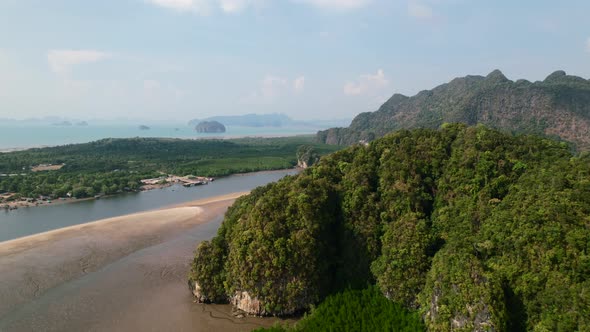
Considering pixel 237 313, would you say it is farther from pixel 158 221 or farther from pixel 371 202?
pixel 158 221

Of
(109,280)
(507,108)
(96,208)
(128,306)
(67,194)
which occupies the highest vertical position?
(507,108)

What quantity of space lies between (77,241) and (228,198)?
27775 mm

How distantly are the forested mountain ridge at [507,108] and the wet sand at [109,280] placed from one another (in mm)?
76441

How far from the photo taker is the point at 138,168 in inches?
3792

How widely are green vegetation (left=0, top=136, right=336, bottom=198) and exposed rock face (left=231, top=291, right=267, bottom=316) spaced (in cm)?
5326

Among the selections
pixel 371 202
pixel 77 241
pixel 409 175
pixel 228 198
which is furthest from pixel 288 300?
pixel 228 198

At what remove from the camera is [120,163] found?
99188 millimetres

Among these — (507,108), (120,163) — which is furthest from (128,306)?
(507,108)

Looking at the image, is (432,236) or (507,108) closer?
(432,236)

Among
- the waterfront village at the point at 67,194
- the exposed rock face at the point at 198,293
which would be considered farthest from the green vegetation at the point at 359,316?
the waterfront village at the point at 67,194

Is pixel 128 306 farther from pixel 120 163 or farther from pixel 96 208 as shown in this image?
pixel 120 163

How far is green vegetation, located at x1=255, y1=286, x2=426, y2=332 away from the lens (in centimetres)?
2192

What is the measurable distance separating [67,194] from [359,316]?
208 feet

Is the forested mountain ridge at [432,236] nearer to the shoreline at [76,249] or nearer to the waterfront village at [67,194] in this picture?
the shoreline at [76,249]
